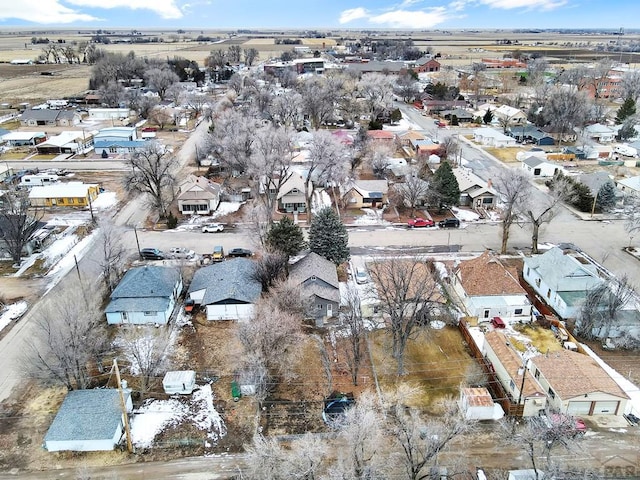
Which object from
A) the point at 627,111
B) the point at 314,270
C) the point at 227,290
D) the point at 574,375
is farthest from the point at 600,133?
the point at 227,290

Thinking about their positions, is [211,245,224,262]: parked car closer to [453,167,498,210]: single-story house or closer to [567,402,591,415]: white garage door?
[453,167,498,210]: single-story house

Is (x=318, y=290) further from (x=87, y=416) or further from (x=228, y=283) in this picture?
(x=87, y=416)

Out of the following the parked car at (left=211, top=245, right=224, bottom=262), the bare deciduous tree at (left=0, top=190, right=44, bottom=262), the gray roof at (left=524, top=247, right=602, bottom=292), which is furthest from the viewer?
the parked car at (left=211, top=245, right=224, bottom=262)

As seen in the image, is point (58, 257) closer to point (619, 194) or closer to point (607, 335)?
point (607, 335)

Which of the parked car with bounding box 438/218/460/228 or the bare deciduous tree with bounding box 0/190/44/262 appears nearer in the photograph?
the bare deciduous tree with bounding box 0/190/44/262

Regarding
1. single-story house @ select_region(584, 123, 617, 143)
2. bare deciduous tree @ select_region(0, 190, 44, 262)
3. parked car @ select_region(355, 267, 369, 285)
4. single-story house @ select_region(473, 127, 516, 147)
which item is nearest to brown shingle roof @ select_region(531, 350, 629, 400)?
parked car @ select_region(355, 267, 369, 285)

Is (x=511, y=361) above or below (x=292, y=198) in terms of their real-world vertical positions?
below

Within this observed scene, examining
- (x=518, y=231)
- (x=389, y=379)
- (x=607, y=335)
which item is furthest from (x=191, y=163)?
(x=607, y=335)
